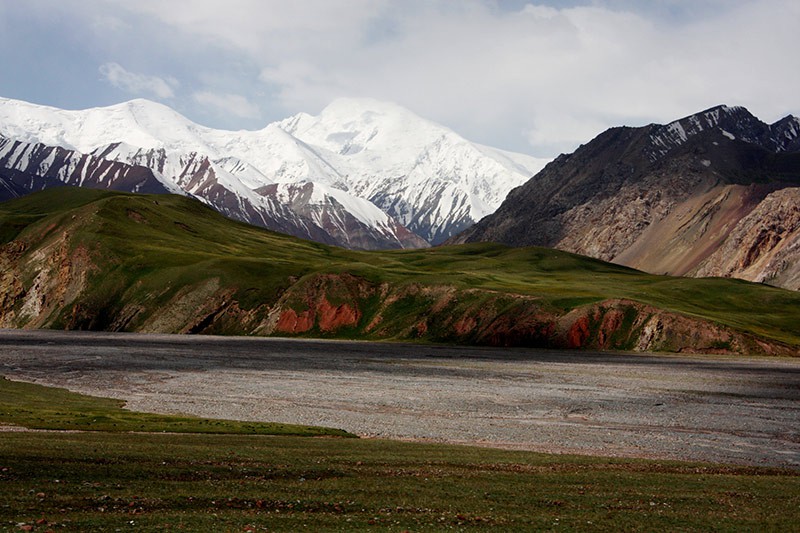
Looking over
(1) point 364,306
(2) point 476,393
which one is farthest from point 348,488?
(1) point 364,306

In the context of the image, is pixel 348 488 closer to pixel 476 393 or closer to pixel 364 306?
pixel 476 393

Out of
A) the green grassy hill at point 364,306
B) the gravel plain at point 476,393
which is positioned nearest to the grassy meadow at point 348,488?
the gravel plain at point 476,393

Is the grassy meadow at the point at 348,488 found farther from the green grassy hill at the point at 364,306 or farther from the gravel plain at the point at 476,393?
the green grassy hill at the point at 364,306

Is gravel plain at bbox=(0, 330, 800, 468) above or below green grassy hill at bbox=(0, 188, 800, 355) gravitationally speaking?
below

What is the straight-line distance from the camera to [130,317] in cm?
18238

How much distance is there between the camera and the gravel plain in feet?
153

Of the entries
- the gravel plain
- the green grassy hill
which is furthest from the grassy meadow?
the green grassy hill

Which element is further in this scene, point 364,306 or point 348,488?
point 364,306

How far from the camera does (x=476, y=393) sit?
7069 centimetres

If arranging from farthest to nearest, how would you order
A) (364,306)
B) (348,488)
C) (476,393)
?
(364,306)
(476,393)
(348,488)

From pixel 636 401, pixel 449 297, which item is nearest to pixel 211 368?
pixel 636 401

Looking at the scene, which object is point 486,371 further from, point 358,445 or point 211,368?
point 358,445

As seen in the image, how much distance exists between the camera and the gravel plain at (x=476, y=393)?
4653cm

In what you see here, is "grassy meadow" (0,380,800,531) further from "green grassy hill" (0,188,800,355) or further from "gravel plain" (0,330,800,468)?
"green grassy hill" (0,188,800,355)
